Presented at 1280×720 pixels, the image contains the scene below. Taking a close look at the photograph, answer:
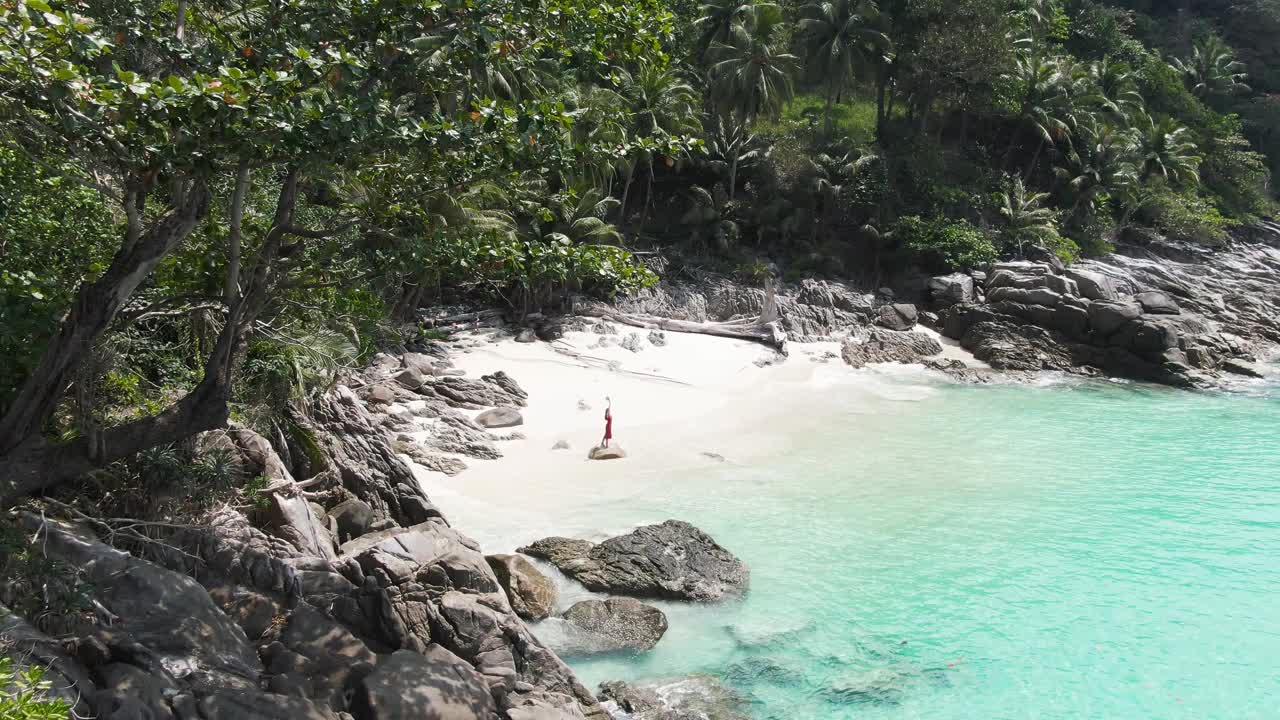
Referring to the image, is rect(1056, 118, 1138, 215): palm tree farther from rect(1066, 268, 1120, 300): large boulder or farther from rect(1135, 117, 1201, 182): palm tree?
rect(1066, 268, 1120, 300): large boulder

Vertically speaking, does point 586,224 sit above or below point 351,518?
above

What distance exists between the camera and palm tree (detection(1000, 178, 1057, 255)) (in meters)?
31.9

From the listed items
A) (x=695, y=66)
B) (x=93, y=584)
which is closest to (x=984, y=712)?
(x=93, y=584)

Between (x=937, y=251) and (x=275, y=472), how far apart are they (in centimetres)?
2656

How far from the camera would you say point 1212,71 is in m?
47.9

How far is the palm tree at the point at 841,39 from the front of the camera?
33.9 metres

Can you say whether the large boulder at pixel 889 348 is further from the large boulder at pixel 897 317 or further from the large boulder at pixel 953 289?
the large boulder at pixel 953 289

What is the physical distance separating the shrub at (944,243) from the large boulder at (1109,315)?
419 cm

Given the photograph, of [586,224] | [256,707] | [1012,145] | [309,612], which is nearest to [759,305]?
[586,224]

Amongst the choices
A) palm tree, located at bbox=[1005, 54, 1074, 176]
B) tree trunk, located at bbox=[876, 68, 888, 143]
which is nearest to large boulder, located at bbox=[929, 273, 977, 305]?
tree trunk, located at bbox=[876, 68, 888, 143]

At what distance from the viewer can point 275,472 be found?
9.41 meters

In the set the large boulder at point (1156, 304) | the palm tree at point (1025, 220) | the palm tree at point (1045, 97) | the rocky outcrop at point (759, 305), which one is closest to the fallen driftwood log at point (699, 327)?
the rocky outcrop at point (759, 305)

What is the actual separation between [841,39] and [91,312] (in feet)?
106

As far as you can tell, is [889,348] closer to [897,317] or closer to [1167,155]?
[897,317]
